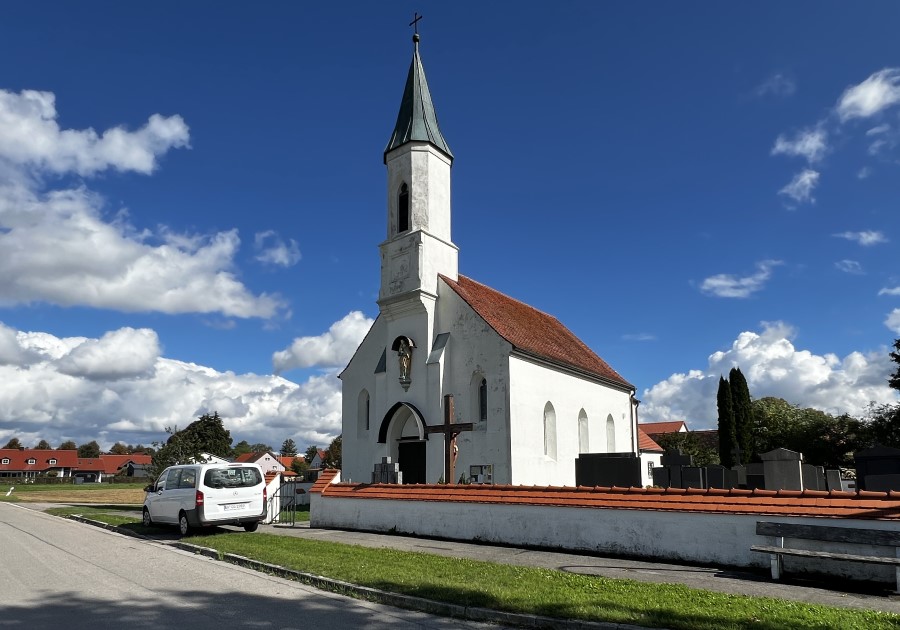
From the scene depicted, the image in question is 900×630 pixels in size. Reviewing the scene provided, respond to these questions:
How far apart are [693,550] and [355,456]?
60.2ft

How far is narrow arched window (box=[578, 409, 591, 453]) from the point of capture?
28.7 meters

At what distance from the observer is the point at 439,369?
24.5 meters

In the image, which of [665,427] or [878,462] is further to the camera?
[665,427]

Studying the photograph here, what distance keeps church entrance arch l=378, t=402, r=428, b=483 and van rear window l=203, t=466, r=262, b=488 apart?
8098mm

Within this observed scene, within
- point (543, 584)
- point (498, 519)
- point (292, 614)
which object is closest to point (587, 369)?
point (498, 519)

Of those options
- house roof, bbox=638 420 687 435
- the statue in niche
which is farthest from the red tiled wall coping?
house roof, bbox=638 420 687 435

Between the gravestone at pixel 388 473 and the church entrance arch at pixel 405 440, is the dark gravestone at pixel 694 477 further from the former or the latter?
the church entrance arch at pixel 405 440

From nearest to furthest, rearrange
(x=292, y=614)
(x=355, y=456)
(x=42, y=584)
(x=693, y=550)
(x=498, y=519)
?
(x=292, y=614), (x=42, y=584), (x=693, y=550), (x=498, y=519), (x=355, y=456)

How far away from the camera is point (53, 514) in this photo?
2684cm

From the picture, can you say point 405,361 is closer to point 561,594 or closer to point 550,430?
point 550,430

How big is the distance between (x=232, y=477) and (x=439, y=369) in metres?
9.41

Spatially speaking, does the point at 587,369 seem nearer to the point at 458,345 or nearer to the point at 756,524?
the point at 458,345

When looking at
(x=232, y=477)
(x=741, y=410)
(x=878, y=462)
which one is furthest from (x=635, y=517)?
(x=741, y=410)

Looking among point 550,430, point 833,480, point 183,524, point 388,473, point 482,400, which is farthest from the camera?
point 550,430
